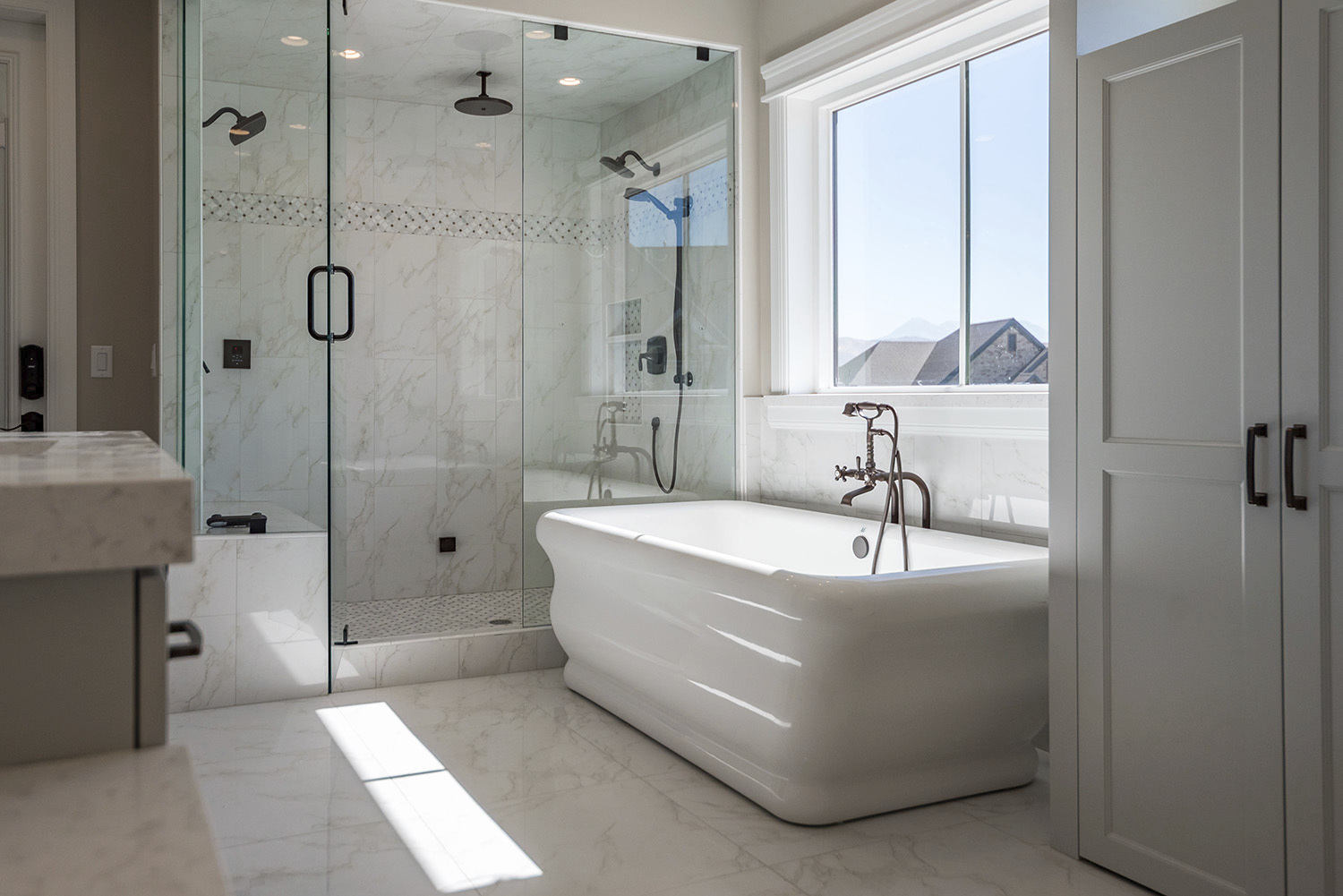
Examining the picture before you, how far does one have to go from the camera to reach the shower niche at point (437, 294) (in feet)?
11.5

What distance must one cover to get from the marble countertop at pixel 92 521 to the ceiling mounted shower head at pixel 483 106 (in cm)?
432

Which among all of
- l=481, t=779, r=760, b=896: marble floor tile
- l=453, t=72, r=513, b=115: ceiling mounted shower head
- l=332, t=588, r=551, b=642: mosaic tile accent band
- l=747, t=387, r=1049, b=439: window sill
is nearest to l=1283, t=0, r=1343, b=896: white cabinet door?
l=747, t=387, r=1049, b=439: window sill

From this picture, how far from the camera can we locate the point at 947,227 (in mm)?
3490

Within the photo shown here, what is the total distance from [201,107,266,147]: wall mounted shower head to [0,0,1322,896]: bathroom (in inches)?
0.6

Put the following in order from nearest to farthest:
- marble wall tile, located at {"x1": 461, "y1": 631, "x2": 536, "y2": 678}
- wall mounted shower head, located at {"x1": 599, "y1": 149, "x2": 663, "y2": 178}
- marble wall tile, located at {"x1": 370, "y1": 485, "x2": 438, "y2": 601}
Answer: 1. marble wall tile, located at {"x1": 461, "y1": 631, "x2": 536, "y2": 678}
2. wall mounted shower head, located at {"x1": 599, "y1": 149, "x2": 663, "y2": 178}
3. marble wall tile, located at {"x1": 370, "y1": 485, "x2": 438, "y2": 601}

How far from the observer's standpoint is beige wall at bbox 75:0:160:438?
12.8 ft

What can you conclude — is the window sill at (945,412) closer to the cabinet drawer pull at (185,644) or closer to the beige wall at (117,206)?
the cabinet drawer pull at (185,644)

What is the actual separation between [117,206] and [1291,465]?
3.93 m

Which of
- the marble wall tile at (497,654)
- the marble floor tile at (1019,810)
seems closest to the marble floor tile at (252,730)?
the marble wall tile at (497,654)

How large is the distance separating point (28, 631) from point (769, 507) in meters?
3.22

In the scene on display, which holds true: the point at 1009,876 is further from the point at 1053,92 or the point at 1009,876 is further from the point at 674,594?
the point at 1053,92

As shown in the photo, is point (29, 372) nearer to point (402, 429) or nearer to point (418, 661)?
point (402, 429)

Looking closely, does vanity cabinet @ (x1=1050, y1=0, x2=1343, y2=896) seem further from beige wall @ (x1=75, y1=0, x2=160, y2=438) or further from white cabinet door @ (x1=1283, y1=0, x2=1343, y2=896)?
beige wall @ (x1=75, y1=0, x2=160, y2=438)

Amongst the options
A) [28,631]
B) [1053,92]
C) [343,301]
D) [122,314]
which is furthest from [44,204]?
[28,631]
